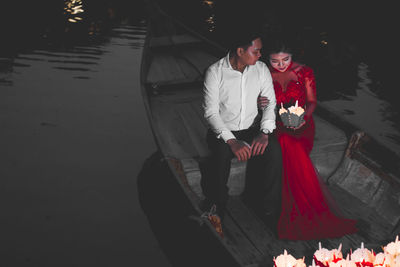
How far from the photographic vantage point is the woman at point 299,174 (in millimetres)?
2951

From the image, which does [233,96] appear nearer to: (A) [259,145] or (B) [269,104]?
(B) [269,104]

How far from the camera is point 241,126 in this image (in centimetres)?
321

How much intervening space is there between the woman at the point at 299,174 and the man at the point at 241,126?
13 centimetres

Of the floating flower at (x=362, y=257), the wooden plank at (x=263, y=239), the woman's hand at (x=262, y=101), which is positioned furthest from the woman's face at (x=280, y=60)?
the floating flower at (x=362, y=257)

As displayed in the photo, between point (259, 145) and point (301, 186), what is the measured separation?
0.51m

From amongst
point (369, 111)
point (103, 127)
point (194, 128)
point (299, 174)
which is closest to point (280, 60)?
point (299, 174)

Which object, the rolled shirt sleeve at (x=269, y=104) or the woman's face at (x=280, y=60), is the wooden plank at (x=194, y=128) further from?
the woman's face at (x=280, y=60)

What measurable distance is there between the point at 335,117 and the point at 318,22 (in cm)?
694

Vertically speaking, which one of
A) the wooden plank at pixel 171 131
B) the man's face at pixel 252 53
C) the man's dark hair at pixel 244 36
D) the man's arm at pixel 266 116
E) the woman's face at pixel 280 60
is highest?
the man's dark hair at pixel 244 36

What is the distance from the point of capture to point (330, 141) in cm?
361

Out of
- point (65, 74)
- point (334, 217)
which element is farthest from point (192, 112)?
point (65, 74)

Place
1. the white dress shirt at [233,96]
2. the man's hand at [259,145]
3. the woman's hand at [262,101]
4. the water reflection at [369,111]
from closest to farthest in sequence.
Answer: the man's hand at [259,145], the white dress shirt at [233,96], the woman's hand at [262,101], the water reflection at [369,111]

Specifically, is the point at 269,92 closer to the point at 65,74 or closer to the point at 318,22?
the point at 65,74

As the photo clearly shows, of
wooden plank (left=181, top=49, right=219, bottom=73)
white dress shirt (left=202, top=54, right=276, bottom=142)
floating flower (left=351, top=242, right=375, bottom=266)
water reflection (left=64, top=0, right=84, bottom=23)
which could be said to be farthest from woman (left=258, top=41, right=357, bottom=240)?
water reflection (left=64, top=0, right=84, bottom=23)
